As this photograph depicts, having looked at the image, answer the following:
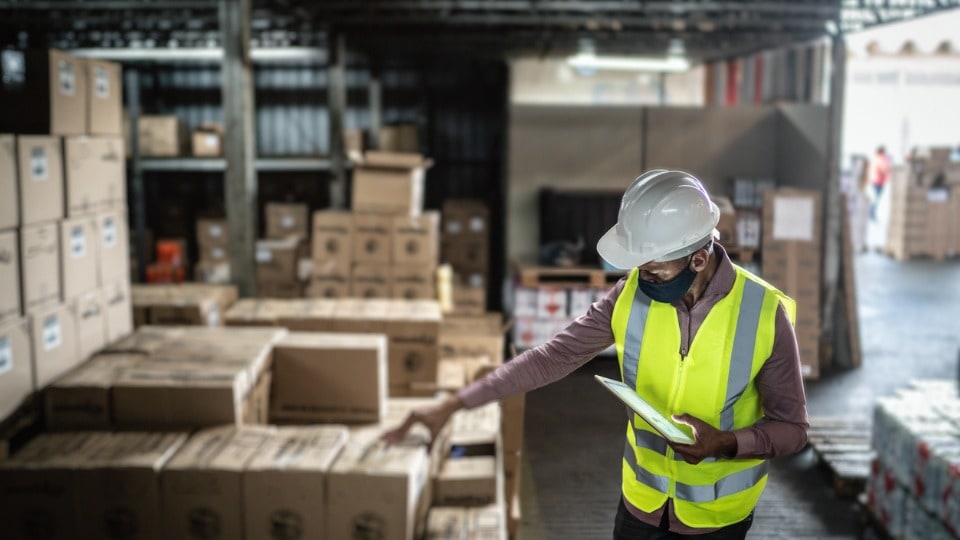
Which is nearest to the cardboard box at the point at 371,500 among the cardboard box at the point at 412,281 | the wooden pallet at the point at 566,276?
the cardboard box at the point at 412,281

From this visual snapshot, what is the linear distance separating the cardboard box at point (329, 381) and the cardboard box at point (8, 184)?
149 cm

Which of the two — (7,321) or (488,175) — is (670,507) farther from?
(488,175)

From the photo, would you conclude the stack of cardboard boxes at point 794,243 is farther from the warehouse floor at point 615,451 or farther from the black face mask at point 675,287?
the black face mask at point 675,287

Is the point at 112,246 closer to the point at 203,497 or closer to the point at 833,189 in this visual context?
the point at 203,497

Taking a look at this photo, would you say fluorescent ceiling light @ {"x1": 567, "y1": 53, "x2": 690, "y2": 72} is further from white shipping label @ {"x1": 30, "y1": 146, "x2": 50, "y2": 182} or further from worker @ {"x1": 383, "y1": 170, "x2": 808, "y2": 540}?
worker @ {"x1": 383, "y1": 170, "x2": 808, "y2": 540}

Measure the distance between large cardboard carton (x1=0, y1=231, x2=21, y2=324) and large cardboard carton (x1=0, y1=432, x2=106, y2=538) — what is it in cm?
86

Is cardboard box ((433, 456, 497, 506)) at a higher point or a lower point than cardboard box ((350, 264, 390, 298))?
lower

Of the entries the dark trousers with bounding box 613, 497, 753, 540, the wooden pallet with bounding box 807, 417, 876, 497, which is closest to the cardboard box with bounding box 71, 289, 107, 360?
the dark trousers with bounding box 613, 497, 753, 540

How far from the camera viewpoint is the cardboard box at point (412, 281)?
8.24m

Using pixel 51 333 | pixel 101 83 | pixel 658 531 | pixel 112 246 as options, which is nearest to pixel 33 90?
pixel 101 83

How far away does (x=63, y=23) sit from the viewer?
11156mm

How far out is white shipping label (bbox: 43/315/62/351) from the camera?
4691 mm

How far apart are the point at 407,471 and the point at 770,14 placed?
25.2 ft

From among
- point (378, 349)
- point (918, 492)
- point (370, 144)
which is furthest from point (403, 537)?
point (370, 144)
